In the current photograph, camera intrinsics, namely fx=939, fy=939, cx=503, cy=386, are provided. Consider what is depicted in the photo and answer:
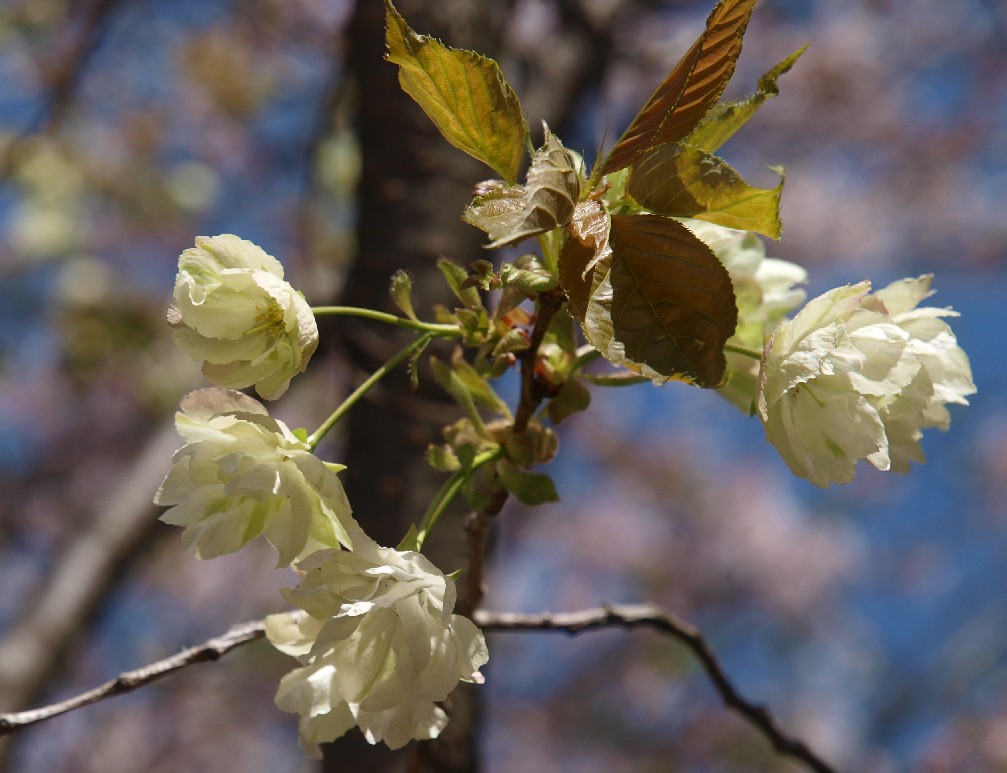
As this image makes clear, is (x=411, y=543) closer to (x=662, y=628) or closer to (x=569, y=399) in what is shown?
(x=569, y=399)

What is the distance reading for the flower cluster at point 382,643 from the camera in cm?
56

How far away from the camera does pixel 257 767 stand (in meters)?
5.34

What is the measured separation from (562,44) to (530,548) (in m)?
4.24

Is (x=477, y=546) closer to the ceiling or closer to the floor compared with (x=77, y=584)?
closer to the ceiling

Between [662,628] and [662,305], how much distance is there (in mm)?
435

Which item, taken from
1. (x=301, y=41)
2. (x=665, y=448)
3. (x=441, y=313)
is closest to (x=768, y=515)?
(x=665, y=448)

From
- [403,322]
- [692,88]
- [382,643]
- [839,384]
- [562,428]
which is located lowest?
[562,428]

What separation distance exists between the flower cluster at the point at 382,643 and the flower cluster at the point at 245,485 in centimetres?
2

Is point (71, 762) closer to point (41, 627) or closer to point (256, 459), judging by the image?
point (41, 627)

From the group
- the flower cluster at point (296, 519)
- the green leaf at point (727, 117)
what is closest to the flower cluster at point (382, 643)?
the flower cluster at point (296, 519)

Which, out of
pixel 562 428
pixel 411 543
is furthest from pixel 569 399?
pixel 562 428

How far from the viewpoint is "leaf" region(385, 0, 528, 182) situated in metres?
0.55

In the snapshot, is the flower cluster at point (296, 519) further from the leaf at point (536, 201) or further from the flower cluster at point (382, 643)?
the leaf at point (536, 201)

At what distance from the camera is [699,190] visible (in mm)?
531
